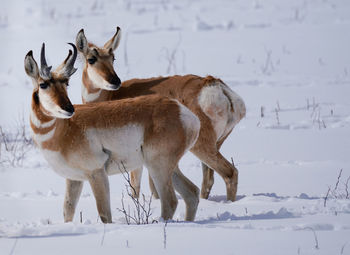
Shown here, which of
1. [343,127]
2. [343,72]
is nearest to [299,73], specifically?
[343,72]

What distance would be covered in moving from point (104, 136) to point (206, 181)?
7.41 feet

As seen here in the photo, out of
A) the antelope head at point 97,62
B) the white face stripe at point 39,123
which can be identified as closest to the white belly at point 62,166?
the white face stripe at point 39,123

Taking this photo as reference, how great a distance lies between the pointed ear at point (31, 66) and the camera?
6.89 metres

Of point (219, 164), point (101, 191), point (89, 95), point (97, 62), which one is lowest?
point (101, 191)

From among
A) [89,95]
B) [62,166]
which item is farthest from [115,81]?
[62,166]

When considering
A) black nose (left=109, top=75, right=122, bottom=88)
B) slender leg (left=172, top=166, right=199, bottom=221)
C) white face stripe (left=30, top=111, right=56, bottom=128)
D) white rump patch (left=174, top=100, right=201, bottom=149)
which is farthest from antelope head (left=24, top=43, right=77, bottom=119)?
black nose (left=109, top=75, right=122, bottom=88)

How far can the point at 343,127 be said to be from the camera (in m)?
12.2

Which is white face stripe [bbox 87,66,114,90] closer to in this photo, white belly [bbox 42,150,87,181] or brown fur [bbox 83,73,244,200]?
brown fur [bbox 83,73,244,200]

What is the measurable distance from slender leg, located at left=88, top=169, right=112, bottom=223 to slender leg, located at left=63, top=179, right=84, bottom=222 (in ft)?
1.50

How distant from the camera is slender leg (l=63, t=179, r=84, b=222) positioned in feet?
23.9

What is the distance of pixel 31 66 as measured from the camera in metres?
6.95

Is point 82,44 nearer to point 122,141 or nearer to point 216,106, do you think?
point 216,106

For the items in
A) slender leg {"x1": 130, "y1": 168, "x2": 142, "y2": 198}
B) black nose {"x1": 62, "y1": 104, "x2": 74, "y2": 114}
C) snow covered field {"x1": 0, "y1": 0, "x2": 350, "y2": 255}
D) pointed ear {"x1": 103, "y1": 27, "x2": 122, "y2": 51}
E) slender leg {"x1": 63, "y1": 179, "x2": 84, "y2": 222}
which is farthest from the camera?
pointed ear {"x1": 103, "y1": 27, "x2": 122, "y2": 51}

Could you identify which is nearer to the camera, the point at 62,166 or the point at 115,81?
the point at 62,166
